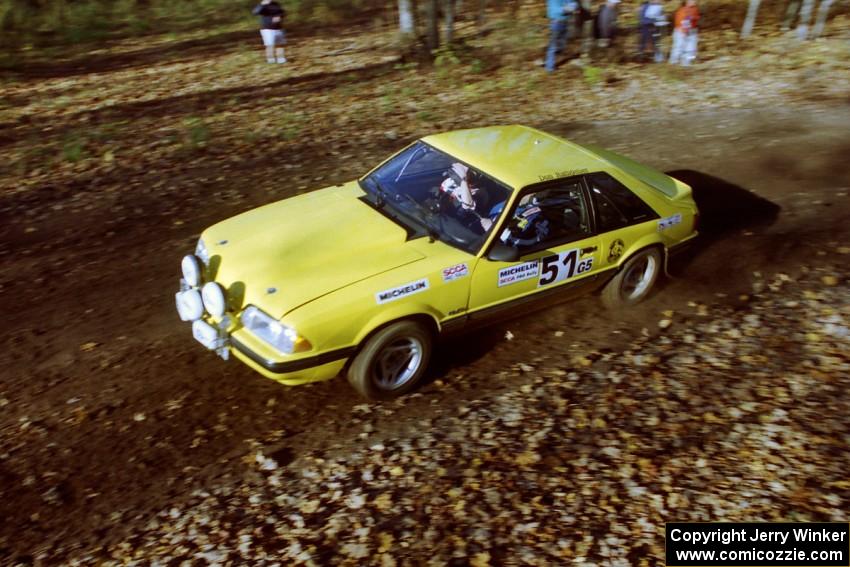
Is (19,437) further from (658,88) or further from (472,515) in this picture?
(658,88)

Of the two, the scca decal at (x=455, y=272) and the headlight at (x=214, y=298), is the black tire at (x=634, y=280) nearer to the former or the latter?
the scca decal at (x=455, y=272)

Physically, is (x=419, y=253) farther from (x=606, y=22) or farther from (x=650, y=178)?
(x=606, y=22)

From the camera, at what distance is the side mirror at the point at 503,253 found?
498 centimetres

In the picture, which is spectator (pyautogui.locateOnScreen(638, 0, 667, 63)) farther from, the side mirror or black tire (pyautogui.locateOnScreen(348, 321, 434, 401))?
black tire (pyautogui.locateOnScreen(348, 321, 434, 401))

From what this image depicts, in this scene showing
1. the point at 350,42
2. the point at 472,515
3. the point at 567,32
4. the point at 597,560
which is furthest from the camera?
the point at 350,42

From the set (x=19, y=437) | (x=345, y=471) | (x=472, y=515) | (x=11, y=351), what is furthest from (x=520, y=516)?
(x=11, y=351)

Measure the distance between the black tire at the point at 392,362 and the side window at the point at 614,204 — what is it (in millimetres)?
1882

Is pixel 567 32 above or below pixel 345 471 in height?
above

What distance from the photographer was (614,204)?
5758 millimetres

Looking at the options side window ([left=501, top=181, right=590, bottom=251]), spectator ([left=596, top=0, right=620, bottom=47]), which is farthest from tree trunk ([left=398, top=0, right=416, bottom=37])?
side window ([left=501, top=181, right=590, bottom=251])

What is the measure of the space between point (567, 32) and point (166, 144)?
855 centimetres

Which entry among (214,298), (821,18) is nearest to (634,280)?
(214,298)

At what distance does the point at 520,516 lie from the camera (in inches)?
168

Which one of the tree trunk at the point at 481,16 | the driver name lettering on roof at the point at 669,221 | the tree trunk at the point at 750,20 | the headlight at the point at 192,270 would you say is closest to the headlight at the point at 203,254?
the headlight at the point at 192,270
